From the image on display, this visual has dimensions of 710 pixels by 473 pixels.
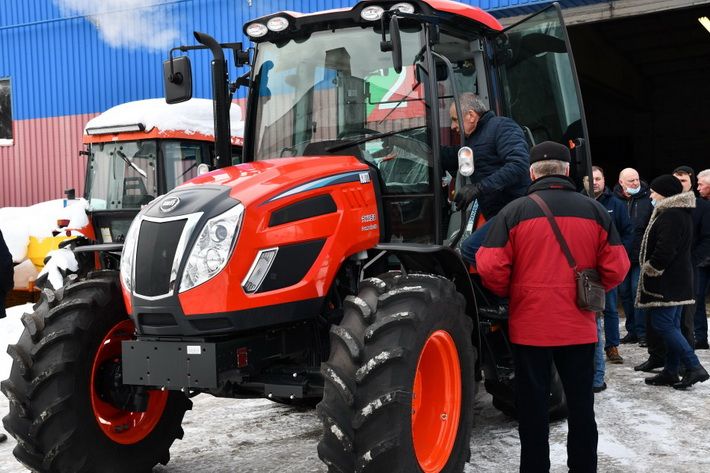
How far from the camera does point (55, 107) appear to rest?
16.9 meters

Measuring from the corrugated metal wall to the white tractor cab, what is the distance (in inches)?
143

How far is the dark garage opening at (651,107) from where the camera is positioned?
23.1 m

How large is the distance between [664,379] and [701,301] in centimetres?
A: 206

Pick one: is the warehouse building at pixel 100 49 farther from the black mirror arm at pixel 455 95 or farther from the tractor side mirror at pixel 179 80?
the tractor side mirror at pixel 179 80

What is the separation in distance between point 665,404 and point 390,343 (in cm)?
340

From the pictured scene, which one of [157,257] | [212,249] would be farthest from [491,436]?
[157,257]

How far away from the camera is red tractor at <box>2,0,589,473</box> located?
12.6ft

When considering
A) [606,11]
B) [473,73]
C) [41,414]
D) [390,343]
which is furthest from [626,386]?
[606,11]

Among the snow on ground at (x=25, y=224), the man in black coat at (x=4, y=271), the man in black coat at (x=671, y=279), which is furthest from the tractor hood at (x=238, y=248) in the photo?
the snow on ground at (x=25, y=224)

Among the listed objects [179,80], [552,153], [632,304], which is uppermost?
[179,80]

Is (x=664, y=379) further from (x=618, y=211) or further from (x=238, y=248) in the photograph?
(x=238, y=248)

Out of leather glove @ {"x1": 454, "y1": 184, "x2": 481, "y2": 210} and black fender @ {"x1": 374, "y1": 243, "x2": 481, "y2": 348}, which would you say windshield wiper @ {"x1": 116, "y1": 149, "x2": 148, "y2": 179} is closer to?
black fender @ {"x1": 374, "y1": 243, "x2": 481, "y2": 348}

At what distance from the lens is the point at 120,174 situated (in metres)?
11.5

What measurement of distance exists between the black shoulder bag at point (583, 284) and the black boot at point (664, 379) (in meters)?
3.11
